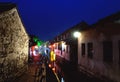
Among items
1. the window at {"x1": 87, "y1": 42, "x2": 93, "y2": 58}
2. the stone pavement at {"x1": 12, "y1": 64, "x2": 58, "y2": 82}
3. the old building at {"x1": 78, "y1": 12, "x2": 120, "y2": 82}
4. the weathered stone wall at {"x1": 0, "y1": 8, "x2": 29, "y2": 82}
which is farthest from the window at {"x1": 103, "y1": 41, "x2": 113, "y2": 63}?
the weathered stone wall at {"x1": 0, "y1": 8, "x2": 29, "y2": 82}

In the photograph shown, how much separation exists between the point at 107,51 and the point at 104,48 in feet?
1.32

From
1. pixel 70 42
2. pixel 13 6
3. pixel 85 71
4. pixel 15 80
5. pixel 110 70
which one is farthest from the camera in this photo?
pixel 70 42

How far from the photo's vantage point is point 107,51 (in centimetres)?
1542

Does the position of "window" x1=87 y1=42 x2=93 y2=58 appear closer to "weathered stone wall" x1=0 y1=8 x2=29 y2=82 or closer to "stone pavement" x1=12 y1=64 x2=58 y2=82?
"stone pavement" x1=12 y1=64 x2=58 y2=82

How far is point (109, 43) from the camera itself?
50.1 feet

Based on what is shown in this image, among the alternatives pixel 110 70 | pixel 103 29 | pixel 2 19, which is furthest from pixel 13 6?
pixel 110 70

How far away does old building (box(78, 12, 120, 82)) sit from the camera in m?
13.6

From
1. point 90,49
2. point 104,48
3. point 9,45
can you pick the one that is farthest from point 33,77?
point 104,48

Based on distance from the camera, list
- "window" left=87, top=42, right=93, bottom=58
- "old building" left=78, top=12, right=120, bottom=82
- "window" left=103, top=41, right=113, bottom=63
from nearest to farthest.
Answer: "old building" left=78, top=12, right=120, bottom=82
"window" left=103, top=41, right=113, bottom=63
"window" left=87, top=42, right=93, bottom=58

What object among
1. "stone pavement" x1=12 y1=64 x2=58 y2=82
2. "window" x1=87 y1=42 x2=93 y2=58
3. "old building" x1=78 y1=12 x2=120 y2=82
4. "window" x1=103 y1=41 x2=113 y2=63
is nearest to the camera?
"old building" x1=78 y1=12 x2=120 y2=82

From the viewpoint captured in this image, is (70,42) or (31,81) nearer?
(31,81)

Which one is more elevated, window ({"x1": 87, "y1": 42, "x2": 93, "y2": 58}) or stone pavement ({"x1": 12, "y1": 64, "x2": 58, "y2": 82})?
window ({"x1": 87, "y1": 42, "x2": 93, "y2": 58})

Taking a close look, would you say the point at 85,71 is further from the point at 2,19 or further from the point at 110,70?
the point at 2,19

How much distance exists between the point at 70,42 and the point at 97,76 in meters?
11.9
